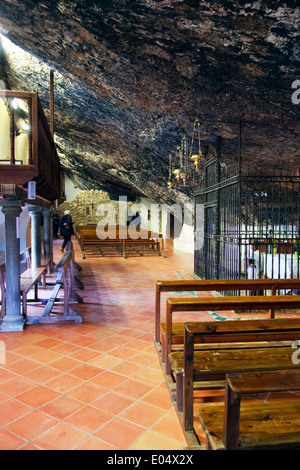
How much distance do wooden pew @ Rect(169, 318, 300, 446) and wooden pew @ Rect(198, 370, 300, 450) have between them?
0.35 metres

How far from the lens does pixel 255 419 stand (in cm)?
167

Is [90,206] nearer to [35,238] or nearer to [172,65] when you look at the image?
[35,238]

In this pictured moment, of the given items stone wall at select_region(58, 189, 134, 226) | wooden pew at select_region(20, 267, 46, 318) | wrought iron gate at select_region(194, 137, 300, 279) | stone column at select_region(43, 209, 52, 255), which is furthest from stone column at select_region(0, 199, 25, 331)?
stone wall at select_region(58, 189, 134, 226)

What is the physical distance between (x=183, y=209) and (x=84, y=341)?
11479 mm

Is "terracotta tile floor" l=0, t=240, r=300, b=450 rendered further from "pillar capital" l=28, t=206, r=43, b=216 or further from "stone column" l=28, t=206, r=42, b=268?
"pillar capital" l=28, t=206, r=43, b=216

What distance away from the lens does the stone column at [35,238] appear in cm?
711

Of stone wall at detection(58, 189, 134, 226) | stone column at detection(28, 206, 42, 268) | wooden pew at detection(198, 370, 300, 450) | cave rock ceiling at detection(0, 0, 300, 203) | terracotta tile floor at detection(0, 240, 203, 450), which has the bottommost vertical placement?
terracotta tile floor at detection(0, 240, 203, 450)

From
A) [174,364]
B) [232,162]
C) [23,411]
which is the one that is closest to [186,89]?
[232,162]

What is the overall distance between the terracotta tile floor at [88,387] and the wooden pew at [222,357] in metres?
0.29

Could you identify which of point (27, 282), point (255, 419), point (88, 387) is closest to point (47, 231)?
point (27, 282)

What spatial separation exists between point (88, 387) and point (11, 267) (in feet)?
7.74

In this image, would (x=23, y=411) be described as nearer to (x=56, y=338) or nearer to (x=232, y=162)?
(x=56, y=338)

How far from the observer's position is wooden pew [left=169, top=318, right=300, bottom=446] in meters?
2.15

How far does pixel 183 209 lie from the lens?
1515cm
